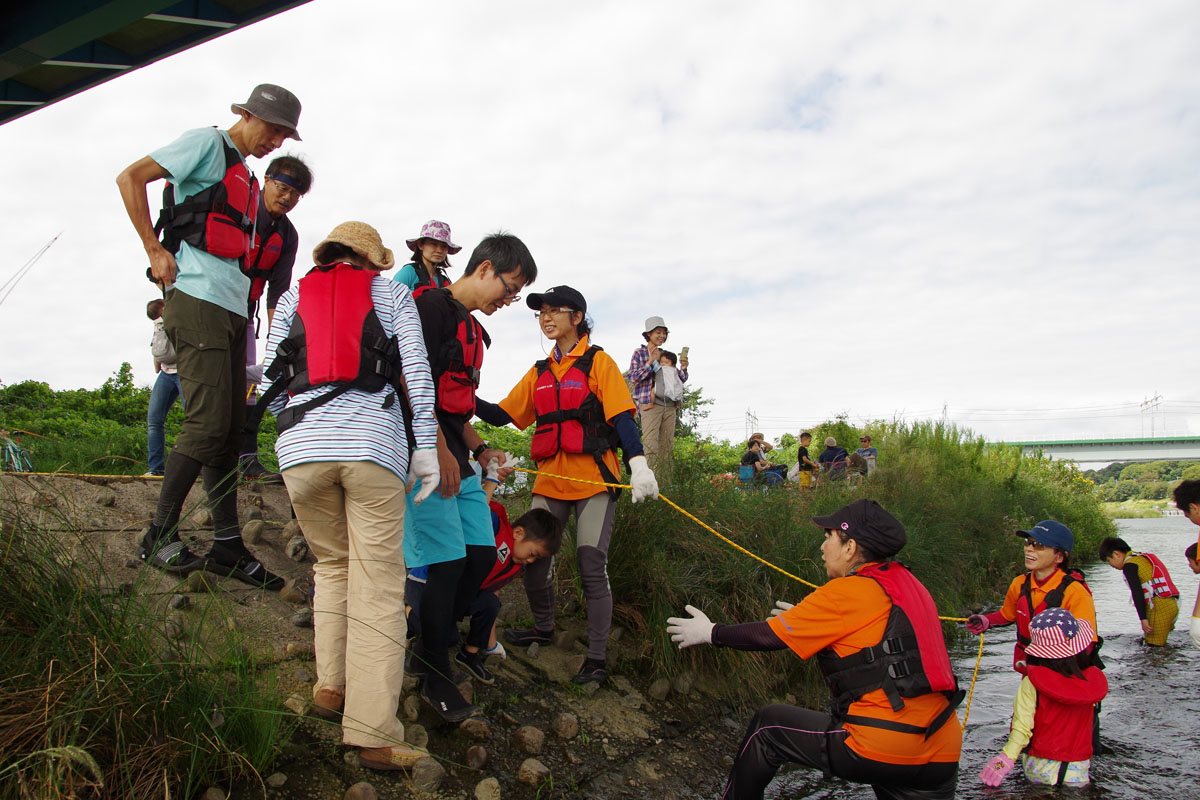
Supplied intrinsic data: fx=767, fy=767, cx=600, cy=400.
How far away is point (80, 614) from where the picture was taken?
2432 mm

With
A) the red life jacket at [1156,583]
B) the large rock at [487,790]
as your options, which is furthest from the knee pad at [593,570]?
the red life jacket at [1156,583]

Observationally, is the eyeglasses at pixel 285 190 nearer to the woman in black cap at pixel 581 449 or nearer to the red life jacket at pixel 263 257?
the red life jacket at pixel 263 257

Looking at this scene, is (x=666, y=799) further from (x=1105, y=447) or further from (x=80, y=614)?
(x=1105, y=447)

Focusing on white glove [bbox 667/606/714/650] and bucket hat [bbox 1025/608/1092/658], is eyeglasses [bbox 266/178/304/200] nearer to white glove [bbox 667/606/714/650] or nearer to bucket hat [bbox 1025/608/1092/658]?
white glove [bbox 667/606/714/650]

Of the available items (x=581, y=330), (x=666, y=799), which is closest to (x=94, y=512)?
(x=581, y=330)

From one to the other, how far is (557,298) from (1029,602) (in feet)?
10.7

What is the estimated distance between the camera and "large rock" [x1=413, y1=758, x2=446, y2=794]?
284cm

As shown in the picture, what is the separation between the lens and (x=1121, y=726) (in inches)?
209

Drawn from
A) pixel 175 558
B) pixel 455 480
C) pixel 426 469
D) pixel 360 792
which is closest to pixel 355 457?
pixel 426 469

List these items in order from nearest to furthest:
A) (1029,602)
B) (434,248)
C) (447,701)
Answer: (447,701) → (1029,602) → (434,248)

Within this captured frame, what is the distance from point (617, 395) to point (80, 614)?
8.52ft

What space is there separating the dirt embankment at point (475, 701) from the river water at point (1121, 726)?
2.16 ft

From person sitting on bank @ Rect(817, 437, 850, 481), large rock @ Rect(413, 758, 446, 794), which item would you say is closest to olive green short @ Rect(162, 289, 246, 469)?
large rock @ Rect(413, 758, 446, 794)

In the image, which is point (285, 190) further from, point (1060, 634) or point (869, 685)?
point (1060, 634)
